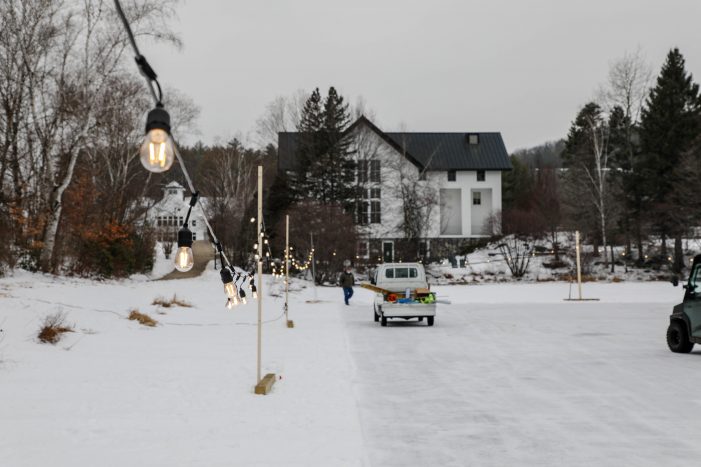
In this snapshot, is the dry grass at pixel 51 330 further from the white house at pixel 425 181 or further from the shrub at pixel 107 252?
the white house at pixel 425 181

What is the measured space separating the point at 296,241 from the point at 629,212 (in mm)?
27685

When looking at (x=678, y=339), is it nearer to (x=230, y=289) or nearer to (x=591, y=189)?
(x=230, y=289)

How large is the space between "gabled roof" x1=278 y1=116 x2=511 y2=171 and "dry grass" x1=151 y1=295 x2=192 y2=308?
38120 millimetres

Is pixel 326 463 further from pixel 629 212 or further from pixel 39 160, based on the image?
pixel 629 212

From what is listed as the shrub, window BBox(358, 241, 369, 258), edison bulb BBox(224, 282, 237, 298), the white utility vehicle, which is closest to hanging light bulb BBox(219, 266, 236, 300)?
edison bulb BBox(224, 282, 237, 298)

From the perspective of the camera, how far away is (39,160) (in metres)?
32.7

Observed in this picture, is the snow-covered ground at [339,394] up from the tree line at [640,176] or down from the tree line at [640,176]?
down

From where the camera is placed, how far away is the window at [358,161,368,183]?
6469 centimetres

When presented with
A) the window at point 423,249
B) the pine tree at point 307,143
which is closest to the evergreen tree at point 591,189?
the window at point 423,249

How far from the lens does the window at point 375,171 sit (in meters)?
65.9

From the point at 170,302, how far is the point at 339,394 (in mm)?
18623

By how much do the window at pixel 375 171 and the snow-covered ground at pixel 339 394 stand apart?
44.2 m

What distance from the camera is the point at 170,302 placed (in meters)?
27.7

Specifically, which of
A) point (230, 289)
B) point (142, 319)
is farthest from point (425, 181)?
point (230, 289)
